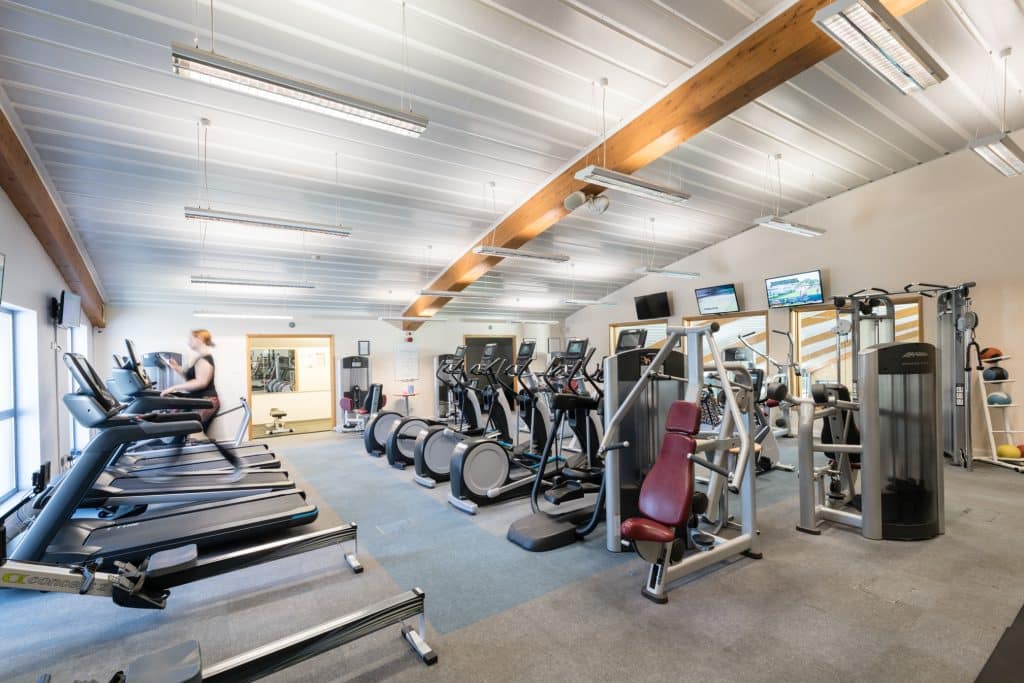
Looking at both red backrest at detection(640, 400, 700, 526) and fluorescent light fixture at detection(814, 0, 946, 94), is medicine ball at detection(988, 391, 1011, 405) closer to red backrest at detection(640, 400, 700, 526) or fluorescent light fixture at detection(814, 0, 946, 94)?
fluorescent light fixture at detection(814, 0, 946, 94)

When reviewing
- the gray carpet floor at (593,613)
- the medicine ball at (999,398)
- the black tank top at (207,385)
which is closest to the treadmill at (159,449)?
the black tank top at (207,385)

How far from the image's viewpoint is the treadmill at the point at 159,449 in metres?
3.76

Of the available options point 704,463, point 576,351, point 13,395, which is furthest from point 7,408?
point 704,463

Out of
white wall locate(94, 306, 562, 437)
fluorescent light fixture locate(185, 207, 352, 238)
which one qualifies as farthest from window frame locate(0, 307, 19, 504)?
white wall locate(94, 306, 562, 437)

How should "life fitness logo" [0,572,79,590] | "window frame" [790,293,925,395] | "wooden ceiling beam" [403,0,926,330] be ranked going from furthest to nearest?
"window frame" [790,293,925,395] < "wooden ceiling beam" [403,0,926,330] < "life fitness logo" [0,572,79,590]

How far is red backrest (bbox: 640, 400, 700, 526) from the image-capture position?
96.6 inches

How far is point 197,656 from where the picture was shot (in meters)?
1.57

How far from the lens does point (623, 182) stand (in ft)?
13.8

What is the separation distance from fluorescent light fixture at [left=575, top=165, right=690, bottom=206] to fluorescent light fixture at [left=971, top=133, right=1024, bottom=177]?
2322 mm

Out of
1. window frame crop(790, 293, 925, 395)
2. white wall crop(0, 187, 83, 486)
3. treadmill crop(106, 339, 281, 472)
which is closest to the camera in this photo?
treadmill crop(106, 339, 281, 472)

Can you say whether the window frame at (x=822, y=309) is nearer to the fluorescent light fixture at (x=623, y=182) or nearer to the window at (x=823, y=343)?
the window at (x=823, y=343)

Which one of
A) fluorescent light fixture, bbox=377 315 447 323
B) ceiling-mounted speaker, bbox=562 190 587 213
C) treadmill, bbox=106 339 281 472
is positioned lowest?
treadmill, bbox=106 339 281 472

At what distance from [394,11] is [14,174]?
3.39m

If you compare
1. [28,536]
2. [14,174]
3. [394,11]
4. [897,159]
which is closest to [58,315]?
[14,174]
